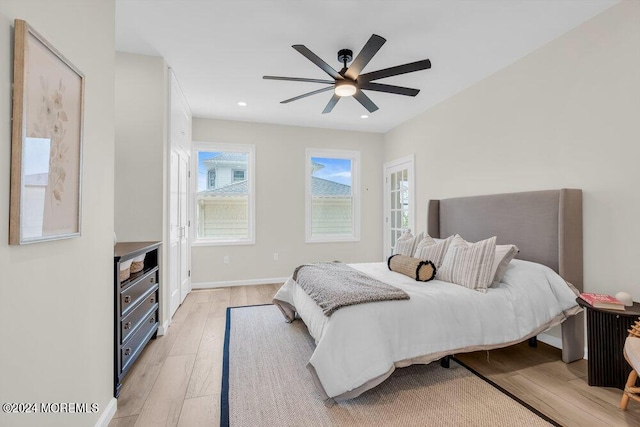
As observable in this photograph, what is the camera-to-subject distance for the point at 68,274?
1285 mm

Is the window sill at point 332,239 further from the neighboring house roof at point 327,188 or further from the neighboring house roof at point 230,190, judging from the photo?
the neighboring house roof at point 230,190

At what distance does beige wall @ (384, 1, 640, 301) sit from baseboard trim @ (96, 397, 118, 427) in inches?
136

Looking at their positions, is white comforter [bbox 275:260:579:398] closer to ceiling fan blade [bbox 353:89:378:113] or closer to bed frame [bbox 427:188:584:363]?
bed frame [bbox 427:188:584:363]

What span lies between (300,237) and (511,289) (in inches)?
133

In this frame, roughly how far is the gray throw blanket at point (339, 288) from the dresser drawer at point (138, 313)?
1318 mm

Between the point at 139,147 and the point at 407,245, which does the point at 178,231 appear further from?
the point at 407,245

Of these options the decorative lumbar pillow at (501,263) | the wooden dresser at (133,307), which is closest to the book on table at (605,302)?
the decorative lumbar pillow at (501,263)

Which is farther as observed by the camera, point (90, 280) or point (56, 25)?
point (90, 280)

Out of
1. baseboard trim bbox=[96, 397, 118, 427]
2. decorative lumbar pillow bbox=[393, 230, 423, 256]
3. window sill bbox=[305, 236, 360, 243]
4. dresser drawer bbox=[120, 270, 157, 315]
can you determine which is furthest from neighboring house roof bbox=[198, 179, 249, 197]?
baseboard trim bbox=[96, 397, 118, 427]

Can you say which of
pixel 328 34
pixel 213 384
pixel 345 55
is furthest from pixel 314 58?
pixel 213 384

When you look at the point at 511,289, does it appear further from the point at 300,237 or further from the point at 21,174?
the point at 300,237

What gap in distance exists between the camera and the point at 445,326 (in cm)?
201

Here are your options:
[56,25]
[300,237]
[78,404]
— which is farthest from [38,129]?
[300,237]

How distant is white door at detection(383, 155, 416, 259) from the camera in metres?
4.67
